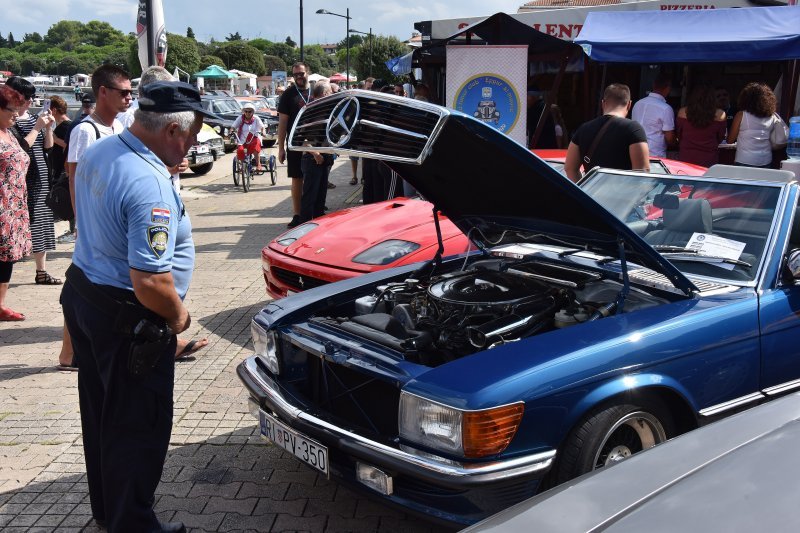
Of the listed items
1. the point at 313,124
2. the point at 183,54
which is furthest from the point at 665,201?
the point at 183,54

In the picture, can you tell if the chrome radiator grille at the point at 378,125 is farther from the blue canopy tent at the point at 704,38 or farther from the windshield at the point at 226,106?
A: the windshield at the point at 226,106

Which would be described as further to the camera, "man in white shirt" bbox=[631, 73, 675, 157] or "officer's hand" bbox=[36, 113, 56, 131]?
"man in white shirt" bbox=[631, 73, 675, 157]

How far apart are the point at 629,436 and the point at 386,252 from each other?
9.22 feet

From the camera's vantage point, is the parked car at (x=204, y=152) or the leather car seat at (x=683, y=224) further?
the parked car at (x=204, y=152)

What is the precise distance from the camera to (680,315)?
3.23m

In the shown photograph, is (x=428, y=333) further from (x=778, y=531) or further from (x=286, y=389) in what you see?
(x=778, y=531)

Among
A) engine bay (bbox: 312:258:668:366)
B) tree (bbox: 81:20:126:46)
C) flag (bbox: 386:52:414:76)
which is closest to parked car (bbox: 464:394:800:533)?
engine bay (bbox: 312:258:668:366)

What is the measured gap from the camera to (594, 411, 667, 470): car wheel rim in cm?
299

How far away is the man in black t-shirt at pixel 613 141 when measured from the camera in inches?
236

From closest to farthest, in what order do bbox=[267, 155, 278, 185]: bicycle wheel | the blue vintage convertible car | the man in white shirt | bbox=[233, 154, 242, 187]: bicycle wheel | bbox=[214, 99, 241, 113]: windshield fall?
the blue vintage convertible car
the man in white shirt
bbox=[233, 154, 242, 187]: bicycle wheel
bbox=[267, 155, 278, 185]: bicycle wheel
bbox=[214, 99, 241, 113]: windshield

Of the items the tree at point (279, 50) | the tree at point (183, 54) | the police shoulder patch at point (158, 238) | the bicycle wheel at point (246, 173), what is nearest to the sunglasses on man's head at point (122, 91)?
the police shoulder patch at point (158, 238)

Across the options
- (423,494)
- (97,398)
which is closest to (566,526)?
(423,494)

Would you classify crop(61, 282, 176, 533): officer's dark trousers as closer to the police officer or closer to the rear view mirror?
the police officer

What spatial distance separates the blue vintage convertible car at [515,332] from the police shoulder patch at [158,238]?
2.51 ft
